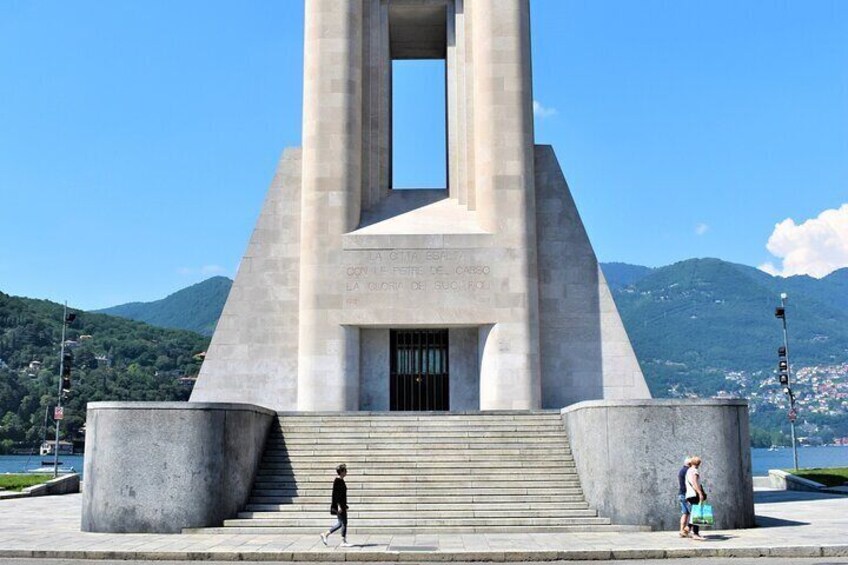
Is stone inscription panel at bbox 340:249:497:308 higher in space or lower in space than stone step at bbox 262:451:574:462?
higher

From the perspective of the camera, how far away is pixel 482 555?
1552 cm

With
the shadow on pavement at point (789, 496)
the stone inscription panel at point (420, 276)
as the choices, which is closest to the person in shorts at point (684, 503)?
the shadow on pavement at point (789, 496)

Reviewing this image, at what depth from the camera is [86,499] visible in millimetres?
19781

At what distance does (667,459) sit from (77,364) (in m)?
124

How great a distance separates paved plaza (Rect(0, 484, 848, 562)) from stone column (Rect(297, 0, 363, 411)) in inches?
421

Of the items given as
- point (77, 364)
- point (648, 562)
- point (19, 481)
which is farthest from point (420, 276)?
point (77, 364)

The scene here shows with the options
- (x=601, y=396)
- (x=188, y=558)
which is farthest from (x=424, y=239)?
(x=188, y=558)

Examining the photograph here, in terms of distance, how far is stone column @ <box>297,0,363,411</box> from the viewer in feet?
98.5

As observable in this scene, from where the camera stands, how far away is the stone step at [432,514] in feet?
64.3

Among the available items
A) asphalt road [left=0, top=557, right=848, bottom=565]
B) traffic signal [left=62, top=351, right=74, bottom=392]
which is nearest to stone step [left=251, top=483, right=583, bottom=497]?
asphalt road [left=0, top=557, right=848, bottom=565]

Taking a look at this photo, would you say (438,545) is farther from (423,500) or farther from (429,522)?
(423,500)

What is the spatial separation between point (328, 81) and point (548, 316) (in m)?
11.7

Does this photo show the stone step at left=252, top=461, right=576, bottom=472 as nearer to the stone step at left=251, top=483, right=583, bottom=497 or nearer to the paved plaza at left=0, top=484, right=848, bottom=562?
the stone step at left=251, top=483, right=583, bottom=497

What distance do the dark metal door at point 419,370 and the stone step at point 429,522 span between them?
11.7m
